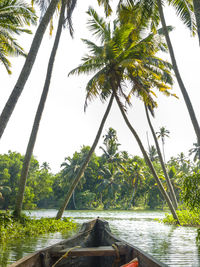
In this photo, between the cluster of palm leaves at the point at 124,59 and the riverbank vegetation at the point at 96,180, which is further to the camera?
the riverbank vegetation at the point at 96,180

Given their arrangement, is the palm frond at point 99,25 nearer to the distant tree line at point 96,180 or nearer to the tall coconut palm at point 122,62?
the tall coconut palm at point 122,62

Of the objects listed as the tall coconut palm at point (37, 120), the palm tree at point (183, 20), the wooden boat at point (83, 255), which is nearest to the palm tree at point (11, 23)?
the tall coconut palm at point (37, 120)

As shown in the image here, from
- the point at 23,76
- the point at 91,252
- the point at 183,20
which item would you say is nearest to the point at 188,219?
the point at 183,20

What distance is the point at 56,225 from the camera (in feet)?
37.0

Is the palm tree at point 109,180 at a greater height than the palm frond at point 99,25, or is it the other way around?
the palm frond at point 99,25

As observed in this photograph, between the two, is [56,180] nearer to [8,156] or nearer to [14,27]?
[8,156]

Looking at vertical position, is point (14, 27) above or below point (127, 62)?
above

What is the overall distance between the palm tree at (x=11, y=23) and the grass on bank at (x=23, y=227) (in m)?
8.30

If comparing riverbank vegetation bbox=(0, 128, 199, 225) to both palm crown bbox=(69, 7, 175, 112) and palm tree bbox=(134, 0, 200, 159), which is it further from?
palm tree bbox=(134, 0, 200, 159)

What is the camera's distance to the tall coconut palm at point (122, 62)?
1313 cm

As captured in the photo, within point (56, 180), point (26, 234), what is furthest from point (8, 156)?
point (26, 234)

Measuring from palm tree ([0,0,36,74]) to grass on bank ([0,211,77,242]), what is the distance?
8301 millimetres

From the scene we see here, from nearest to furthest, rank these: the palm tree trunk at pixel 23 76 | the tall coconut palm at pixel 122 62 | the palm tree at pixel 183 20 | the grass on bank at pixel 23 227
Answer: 1. the palm tree trunk at pixel 23 76
2. the grass on bank at pixel 23 227
3. the palm tree at pixel 183 20
4. the tall coconut palm at pixel 122 62

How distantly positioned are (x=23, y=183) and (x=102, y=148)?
33.7 m
